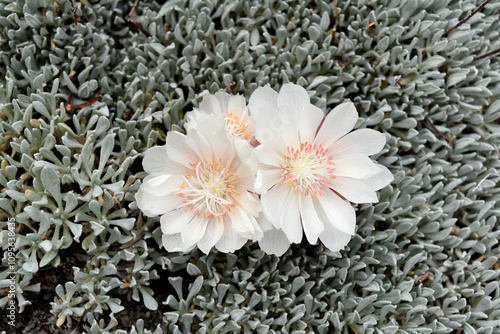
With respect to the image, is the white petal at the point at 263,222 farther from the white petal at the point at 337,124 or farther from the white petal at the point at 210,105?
the white petal at the point at 210,105

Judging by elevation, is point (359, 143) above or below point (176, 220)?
above

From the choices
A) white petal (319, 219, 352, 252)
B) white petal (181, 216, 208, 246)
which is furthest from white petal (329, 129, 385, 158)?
white petal (181, 216, 208, 246)

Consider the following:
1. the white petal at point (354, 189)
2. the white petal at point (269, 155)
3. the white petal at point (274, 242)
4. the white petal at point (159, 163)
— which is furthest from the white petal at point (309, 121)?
the white petal at point (159, 163)

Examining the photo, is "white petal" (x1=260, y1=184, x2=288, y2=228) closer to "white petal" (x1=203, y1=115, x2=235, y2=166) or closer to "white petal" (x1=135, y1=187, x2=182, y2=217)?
"white petal" (x1=203, y1=115, x2=235, y2=166)

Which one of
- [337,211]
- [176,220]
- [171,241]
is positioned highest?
[337,211]

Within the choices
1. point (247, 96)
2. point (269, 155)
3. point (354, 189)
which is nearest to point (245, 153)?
point (269, 155)

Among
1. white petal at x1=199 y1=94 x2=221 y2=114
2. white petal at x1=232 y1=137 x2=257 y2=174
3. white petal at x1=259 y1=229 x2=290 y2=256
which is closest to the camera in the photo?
white petal at x1=232 y1=137 x2=257 y2=174

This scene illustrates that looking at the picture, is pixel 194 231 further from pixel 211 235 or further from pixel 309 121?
pixel 309 121

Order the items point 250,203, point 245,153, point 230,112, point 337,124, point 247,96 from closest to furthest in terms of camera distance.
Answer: point 245,153 < point 250,203 < point 337,124 < point 230,112 < point 247,96
